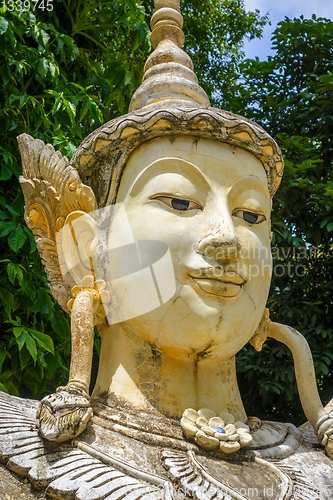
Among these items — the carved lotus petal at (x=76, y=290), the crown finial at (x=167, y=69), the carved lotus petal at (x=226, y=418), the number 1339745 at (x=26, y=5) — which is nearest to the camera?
the carved lotus petal at (x=226, y=418)

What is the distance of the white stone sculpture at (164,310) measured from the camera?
2373 millimetres

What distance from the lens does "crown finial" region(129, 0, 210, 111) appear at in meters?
3.39

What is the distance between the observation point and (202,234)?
9.08 feet

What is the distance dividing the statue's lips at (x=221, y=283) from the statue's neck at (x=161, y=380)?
374 millimetres

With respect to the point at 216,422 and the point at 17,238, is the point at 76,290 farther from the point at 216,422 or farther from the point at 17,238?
the point at 17,238

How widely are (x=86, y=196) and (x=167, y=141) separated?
0.55 metres

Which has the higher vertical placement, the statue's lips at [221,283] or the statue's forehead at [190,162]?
the statue's forehead at [190,162]

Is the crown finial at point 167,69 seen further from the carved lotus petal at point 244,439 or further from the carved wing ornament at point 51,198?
the carved lotus petal at point 244,439

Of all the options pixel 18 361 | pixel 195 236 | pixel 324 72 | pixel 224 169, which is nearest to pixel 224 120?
pixel 224 169

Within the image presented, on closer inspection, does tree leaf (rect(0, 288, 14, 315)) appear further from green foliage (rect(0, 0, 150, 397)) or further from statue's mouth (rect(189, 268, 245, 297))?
statue's mouth (rect(189, 268, 245, 297))

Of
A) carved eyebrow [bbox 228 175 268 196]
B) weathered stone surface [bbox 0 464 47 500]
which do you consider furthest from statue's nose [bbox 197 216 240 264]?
weathered stone surface [bbox 0 464 47 500]

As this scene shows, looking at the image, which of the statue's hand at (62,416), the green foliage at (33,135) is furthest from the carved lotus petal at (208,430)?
the green foliage at (33,135)

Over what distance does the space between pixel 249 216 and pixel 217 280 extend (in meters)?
0.49

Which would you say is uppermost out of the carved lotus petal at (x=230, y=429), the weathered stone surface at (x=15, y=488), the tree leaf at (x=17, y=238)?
the tree leaf at (x=17, y=238)
